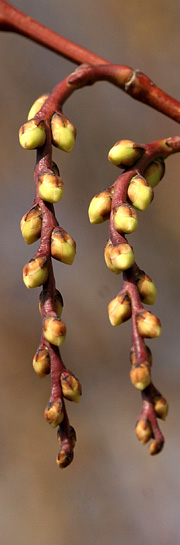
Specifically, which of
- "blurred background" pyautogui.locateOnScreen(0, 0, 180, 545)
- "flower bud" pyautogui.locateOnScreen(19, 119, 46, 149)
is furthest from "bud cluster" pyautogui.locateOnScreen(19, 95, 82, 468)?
"blurred background" pyautogui.locateOnScreen(0, 0, 180, 545)

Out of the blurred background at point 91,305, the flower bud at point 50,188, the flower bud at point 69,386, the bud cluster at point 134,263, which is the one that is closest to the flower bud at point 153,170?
the bud cluster at point 134,263

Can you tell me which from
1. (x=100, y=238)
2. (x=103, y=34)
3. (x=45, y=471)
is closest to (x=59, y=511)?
(x=45, y=471)

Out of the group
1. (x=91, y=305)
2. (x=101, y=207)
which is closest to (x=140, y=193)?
(x=101, y=207)

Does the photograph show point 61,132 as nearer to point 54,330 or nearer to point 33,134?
point 33,134

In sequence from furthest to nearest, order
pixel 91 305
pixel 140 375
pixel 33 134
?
pixel 91 305, pixel 33 134, pixel 140 375

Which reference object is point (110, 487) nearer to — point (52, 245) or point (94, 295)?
point (94, 295)
